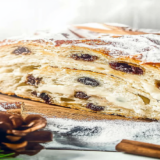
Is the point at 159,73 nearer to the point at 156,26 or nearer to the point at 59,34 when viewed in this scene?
the point at 156,26

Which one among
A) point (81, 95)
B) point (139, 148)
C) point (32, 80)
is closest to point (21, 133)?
point (32, 80)

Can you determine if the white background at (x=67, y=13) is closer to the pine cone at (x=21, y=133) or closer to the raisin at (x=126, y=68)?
the raisin at (x=126, y=68)

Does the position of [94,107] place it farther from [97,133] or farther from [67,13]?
[67,13]

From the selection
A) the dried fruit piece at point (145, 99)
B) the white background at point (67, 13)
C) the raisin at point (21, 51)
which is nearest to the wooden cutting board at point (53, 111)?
the dried fruit piece at point (145, 99)

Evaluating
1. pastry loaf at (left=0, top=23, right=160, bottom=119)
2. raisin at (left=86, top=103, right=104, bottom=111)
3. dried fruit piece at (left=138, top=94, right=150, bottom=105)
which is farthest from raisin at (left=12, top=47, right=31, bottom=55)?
dried fruit piece at (left=138, top=94, right=150, bottom=105)

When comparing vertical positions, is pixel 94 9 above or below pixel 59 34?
above

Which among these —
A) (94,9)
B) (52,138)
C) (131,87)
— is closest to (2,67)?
(52,138)
